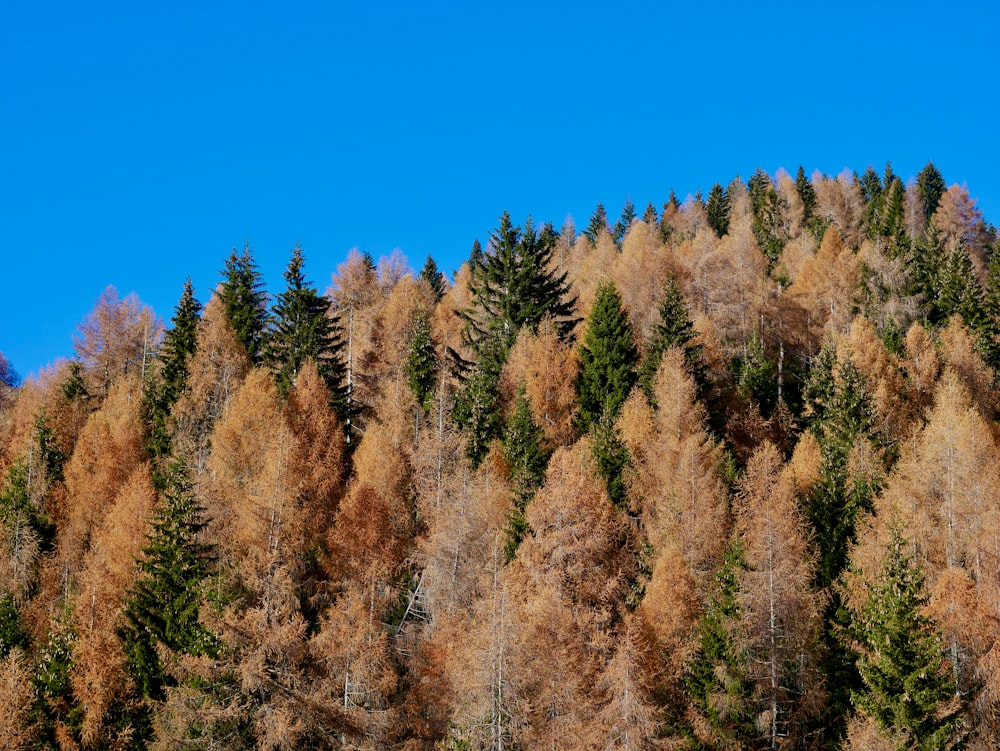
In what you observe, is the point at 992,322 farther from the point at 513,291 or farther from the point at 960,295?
the point at 513,291

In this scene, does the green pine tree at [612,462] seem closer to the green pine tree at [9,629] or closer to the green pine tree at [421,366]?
the green pine tree at [421,366]

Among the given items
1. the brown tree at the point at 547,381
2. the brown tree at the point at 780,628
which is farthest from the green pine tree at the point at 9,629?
the brown tree at the point at 780,628

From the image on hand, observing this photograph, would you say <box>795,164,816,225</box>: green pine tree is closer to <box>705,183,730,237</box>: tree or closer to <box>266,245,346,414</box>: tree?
<box>705,183,730,237</box>: tree

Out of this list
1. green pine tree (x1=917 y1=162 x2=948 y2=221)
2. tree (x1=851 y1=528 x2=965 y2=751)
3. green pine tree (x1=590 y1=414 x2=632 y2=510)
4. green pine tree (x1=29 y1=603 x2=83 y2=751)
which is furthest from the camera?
green pine tree (x1=917 y1=162 x2=948 y2=221)

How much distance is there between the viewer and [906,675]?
89.9 feet

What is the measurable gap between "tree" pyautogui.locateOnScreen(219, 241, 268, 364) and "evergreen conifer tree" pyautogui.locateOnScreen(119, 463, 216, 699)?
1002 inches

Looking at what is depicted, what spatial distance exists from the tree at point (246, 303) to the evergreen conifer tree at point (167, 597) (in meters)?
25.5

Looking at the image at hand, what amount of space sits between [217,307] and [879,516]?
4749 cm

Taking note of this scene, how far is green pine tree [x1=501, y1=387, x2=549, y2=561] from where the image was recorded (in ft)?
117

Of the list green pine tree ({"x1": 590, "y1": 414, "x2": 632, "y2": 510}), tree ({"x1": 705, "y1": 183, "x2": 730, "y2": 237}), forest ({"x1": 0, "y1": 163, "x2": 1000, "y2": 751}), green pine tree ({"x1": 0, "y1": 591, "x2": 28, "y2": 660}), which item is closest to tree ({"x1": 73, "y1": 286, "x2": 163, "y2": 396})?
forest ({"x1": 0, "y1": 163, "x2": 1000, "y2": 751})

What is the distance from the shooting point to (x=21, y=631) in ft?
141

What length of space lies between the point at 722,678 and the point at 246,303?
155 ft

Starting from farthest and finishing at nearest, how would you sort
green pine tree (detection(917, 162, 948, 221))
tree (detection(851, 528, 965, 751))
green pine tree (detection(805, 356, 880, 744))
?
1. green pine tree (detection(917, 162, 948, 221))
2. green pine tree (detection(805, 356, 880, 744))
3. tree (detection(851, 528, 965, 751))

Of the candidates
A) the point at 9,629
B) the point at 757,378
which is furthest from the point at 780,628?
the point at 9,629
